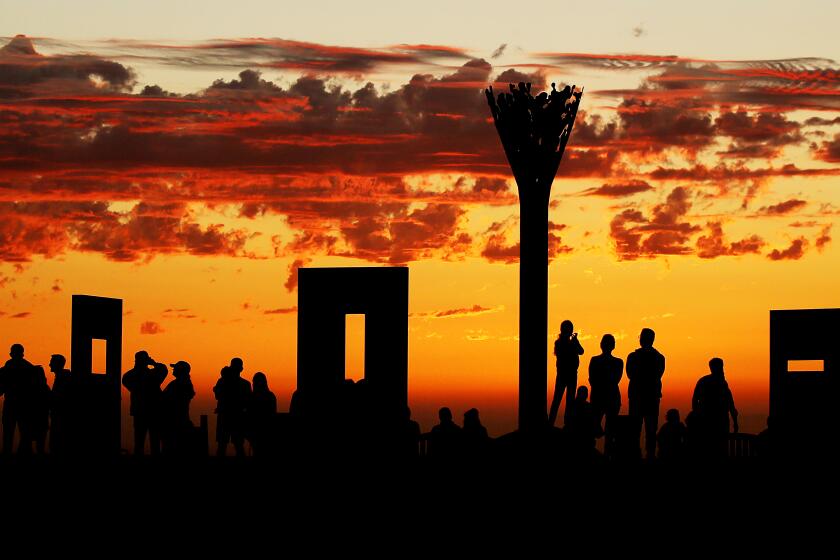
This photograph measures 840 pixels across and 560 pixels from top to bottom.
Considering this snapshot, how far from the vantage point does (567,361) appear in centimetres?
2453

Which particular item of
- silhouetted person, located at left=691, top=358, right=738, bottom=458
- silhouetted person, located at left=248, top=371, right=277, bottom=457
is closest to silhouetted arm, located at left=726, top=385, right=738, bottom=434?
→ silhouetted person, located at left=691, top=358, right=738, bottom=458

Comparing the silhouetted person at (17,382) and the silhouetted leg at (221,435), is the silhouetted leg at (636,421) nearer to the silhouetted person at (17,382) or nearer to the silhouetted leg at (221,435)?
the silhouetted leg at (221,435)

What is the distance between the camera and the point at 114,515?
22766 mm

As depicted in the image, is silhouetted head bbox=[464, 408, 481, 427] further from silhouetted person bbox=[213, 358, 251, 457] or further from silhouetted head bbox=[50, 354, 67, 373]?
silhouetted head bbox=[50, 354, 67, 373]

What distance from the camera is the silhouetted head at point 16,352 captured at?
25.6 meters

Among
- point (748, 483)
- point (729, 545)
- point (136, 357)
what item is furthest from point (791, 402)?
point (136, 357)

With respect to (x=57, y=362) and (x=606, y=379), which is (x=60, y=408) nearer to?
(x=57, y=362)

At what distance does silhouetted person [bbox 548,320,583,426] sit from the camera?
24.5 meters

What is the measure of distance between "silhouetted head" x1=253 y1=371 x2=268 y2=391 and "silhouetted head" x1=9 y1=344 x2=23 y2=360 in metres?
3.43

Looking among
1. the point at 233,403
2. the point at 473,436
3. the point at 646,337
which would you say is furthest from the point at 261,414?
the point at 646,337

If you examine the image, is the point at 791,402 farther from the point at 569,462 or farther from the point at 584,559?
the point at 584,559

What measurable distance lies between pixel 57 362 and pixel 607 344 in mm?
7950

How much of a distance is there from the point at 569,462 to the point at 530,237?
156 inches

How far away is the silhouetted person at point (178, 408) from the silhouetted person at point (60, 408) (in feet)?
6.47
